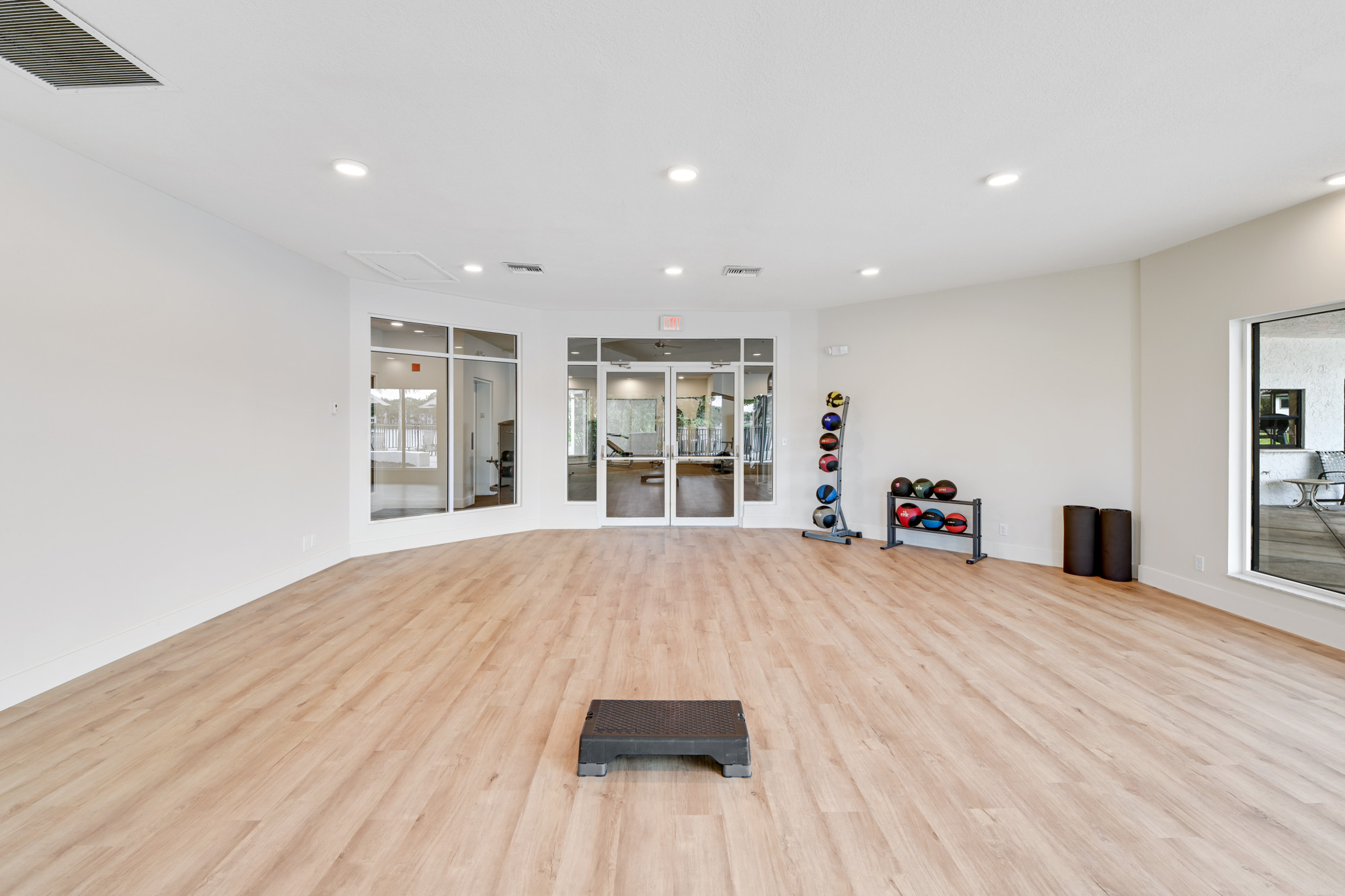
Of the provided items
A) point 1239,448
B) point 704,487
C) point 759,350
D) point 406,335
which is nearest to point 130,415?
point 406,335

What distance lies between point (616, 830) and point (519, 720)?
877 millimetres

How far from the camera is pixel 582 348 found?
739 centimetres

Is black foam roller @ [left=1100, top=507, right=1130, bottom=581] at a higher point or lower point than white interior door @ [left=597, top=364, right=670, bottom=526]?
lower

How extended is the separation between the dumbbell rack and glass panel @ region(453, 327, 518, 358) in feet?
14.1

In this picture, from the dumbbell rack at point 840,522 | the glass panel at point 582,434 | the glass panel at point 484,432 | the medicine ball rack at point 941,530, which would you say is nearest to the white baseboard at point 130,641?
the glass panel at point 484,432

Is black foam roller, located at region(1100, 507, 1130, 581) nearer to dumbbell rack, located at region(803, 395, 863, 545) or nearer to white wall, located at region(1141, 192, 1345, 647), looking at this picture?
white wall, located at region(1141, 192, 1345, 647)

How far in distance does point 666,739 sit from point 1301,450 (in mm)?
4870

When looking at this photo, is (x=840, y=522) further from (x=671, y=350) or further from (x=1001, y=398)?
(x=671, y=350)

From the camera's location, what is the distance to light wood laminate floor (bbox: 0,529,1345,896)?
1.71 metres

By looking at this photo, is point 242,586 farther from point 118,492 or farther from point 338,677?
point 338,677

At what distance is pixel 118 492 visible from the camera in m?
3.23

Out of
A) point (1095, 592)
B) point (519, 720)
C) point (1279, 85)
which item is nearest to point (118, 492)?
point (519, 720)

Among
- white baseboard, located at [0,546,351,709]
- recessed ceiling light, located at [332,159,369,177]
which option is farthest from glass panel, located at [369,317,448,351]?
recessed ceiling light, located at [332,159,369,177]

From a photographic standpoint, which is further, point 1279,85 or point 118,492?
point 118,492
